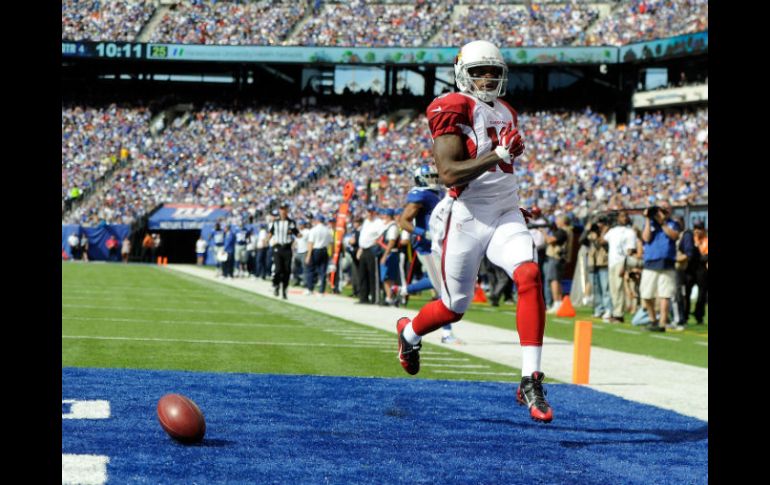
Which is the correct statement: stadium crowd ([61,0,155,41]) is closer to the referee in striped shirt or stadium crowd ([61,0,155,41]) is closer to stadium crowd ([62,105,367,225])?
stadium crowd ([62,105,367,225])

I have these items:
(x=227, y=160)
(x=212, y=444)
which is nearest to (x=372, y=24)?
(x=227, y=160)

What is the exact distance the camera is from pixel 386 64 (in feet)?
152

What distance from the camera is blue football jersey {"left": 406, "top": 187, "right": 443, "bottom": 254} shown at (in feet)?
38.0

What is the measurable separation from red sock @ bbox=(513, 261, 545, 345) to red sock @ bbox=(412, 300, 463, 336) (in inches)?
26.4

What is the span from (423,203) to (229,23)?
134ft

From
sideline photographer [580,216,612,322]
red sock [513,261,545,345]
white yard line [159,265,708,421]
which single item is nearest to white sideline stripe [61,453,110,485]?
red sock [513,261,545,345]

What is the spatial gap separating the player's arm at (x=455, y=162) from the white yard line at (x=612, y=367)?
7.87 feet

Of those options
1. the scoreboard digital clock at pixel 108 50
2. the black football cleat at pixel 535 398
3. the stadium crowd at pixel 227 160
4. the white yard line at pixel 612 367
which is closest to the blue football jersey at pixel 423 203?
the white yard line at pixel 612 367

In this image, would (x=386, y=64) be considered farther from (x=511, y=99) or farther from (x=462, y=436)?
(x=462, y=436)

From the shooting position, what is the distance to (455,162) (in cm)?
584

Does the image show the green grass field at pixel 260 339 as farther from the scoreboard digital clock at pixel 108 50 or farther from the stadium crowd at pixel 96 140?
the scoreboard digital clock at pixel 108 50

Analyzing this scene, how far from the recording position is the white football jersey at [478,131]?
5.91 m
